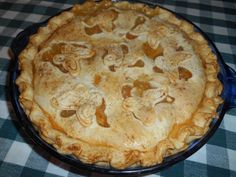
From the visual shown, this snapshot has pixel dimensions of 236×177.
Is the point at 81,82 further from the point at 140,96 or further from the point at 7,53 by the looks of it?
the point at 7,53

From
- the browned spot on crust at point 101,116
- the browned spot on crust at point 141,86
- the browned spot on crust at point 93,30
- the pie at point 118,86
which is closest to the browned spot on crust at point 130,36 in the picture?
the pie at point 118,86

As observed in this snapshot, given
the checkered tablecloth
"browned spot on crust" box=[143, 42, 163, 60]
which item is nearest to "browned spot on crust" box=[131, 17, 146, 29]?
"browned spot on crust" box=[143, 42, 163, 60]

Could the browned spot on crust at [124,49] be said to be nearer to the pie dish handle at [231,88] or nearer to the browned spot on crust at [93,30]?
the browned spot on crust at [93,30]

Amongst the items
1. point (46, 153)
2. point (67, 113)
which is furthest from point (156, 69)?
point (46, 153)

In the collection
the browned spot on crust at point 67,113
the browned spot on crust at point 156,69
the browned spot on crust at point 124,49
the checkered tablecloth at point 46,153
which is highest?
the browned spot on crust at point 124,49

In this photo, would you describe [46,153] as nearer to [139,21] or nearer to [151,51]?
[151,51]

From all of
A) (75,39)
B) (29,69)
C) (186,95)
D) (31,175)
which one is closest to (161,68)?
(186,95)

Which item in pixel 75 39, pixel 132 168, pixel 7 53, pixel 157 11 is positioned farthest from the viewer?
pixel 7 53
